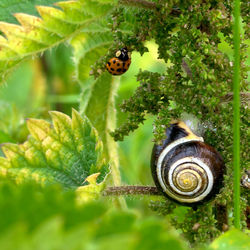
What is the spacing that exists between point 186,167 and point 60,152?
493 mm

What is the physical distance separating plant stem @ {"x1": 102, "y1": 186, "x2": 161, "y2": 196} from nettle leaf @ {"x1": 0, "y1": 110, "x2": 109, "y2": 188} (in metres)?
0.06

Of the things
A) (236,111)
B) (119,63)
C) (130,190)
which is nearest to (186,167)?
(130,190)

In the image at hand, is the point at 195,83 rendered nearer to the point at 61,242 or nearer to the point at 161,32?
the point at 161,32

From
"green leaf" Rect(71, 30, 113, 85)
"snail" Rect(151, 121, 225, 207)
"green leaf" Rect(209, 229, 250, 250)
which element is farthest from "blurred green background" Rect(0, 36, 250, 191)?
"green leaf" Rect(209, 229, 250, 250)

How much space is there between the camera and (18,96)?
16.6 feet

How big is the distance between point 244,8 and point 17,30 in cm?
85

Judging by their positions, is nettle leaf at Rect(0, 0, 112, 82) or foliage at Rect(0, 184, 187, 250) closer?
foliage at Rect(0, 184, 187, 250)

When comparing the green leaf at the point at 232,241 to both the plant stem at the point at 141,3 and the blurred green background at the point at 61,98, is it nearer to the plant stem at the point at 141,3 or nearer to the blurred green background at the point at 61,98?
the plant stem at the point at 141,3

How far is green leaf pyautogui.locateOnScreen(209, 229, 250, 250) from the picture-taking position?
1.31m

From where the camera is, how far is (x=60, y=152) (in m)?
1.81

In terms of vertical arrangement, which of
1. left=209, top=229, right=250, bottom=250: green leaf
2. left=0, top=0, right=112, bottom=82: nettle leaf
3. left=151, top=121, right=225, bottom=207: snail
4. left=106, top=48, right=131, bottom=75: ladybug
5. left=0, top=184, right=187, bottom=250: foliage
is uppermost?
left=0, top=0, right=112, bottom=82: nettle leaf

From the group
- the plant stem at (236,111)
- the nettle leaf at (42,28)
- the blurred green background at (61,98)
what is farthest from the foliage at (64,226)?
the blurred green background at (61,98)

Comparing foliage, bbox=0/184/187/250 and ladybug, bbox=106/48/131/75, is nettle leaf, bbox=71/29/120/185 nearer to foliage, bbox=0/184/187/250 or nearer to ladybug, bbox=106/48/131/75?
ladybug, bbox=106/48/131/75

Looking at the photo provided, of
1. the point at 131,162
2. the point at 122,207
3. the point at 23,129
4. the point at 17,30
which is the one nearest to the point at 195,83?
the point at 17,30
